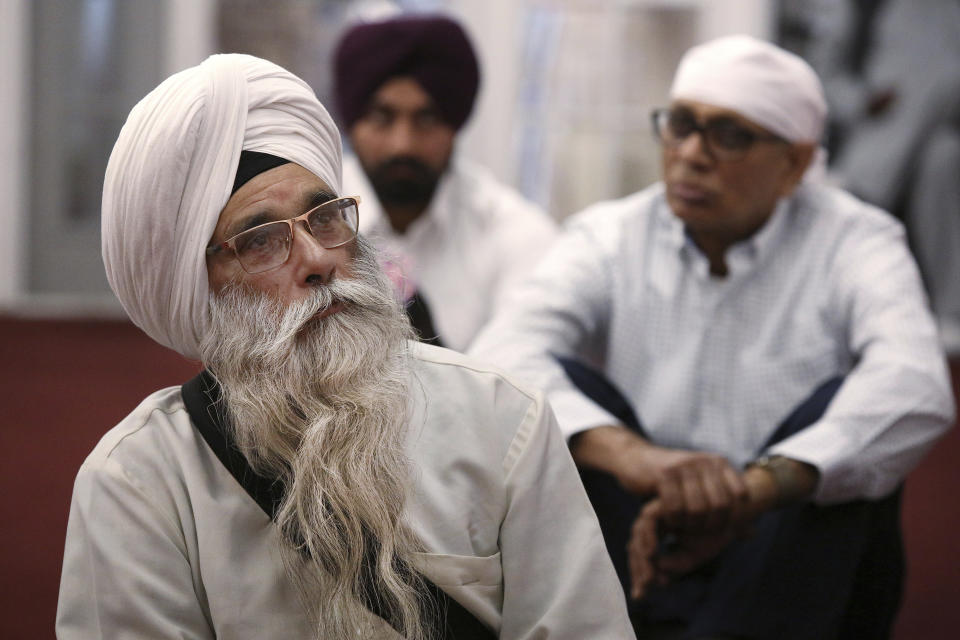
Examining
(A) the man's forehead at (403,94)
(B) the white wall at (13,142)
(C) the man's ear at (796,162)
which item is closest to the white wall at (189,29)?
(B) the white wall at (13,142)

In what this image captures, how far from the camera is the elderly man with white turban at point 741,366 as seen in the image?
2.38 metres

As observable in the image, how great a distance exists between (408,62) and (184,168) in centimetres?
240

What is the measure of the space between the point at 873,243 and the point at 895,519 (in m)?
0.63

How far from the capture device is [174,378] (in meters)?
6.32

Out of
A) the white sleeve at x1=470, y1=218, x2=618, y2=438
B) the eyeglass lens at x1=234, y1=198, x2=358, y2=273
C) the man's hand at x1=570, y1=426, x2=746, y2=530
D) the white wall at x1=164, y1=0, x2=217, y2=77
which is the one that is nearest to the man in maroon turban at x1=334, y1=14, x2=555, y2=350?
the white sleeve at x1=470, y1=218, x2=618, y2=438

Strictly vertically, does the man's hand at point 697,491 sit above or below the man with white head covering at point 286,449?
below

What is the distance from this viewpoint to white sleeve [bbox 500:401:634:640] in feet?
5.28

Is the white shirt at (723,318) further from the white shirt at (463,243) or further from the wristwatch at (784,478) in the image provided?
the white shirt at (463,243)

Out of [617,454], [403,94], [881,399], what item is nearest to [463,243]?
[403,94]

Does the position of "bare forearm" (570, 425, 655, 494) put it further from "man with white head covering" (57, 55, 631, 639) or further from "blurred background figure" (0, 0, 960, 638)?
"blurred background figure" (0, 0, 960, 638)

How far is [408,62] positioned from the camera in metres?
3.95

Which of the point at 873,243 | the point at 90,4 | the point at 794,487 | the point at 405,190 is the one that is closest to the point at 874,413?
the point at 794,487

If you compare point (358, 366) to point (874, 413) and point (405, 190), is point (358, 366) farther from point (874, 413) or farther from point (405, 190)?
point (405, 190)

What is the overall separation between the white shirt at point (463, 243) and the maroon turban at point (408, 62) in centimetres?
20
